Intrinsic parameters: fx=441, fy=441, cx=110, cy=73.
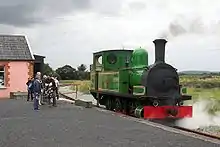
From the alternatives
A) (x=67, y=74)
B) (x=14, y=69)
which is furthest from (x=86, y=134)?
(x=67, y=74)

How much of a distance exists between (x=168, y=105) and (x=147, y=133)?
515 centimetres

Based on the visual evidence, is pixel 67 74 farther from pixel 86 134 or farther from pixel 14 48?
pixel 86 134

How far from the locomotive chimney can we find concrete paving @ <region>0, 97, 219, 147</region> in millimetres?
2862

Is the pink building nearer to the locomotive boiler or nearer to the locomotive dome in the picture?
the locomotive boiler

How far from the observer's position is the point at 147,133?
11.3 m

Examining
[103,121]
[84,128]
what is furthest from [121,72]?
[84,128]

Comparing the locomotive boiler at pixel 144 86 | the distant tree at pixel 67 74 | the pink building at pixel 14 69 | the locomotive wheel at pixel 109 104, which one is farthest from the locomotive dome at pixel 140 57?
the distant tree at pixel 67 74

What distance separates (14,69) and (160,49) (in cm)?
1857

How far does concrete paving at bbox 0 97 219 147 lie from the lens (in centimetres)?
963

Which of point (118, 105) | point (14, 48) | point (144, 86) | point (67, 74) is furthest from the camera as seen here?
point (67, 74)

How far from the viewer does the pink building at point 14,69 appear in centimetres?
3216

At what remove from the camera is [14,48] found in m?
34.1

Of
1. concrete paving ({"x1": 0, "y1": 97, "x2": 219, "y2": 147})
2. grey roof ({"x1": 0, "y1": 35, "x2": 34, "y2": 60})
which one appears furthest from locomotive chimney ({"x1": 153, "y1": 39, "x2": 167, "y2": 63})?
grey roof ({"x1": 0, "y1": 35, "x2": 34, "y2": 60})

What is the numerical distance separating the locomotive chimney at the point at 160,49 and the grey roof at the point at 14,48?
18398mm
